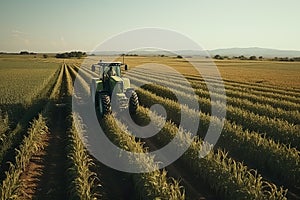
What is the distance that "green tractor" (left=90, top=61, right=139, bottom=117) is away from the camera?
40.4 feet

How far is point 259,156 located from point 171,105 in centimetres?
670

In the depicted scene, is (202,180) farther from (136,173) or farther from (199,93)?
(199,93)

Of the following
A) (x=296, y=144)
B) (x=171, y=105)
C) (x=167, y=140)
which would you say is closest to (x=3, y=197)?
(x=167, y=140)

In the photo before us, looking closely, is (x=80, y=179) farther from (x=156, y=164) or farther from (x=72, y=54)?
(x=72, y=54)

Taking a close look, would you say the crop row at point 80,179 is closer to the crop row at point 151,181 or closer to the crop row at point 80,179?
the crop row at point 80,179

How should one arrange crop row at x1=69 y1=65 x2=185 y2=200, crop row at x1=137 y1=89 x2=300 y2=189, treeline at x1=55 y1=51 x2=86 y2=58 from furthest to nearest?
treeline at x1=55 y1=51 x2=86 y2=58, crop row at x1=137 y1=89 x2=300 y2=189, crop row at x1=69 y1=65 x2=185 y2=200

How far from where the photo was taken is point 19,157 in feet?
25.5

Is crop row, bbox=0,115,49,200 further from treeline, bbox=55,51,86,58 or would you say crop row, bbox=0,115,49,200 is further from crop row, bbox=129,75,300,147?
treeline, bbox=55,51,86,58

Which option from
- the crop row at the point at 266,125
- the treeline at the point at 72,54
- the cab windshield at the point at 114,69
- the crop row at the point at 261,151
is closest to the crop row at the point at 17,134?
the cab windshield at the point at 114,69

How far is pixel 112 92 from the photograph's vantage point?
12.9 metres

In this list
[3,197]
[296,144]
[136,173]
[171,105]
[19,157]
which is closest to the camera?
[3,197]

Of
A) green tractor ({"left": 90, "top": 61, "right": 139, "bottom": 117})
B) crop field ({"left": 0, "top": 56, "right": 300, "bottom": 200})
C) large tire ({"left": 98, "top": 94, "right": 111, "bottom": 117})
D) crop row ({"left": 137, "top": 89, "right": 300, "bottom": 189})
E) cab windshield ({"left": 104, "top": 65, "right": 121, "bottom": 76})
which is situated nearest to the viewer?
crop field ({"left": 0, "top": 56, "right": 300, "bottom": 200})

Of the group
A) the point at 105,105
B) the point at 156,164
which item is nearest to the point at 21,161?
the point at 156,164

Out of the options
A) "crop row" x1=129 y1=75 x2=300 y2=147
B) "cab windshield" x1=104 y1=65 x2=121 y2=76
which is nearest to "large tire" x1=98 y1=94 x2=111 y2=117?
"cab windshield" x1=104 y1=65 x2=121 y2=76
